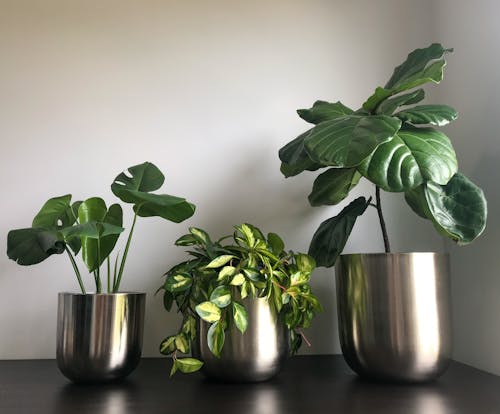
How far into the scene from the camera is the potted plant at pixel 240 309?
872 millimetres

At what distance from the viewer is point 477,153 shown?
1.12 metres

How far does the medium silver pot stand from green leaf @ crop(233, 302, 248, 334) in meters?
0.23

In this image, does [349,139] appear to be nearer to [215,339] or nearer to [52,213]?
[215,339]

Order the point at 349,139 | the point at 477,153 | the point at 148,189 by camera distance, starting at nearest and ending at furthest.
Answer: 1. the point at 349,139
2. the point at 148,189
3. the point at 477,153

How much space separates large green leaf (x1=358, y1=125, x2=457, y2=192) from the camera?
0.78 metres

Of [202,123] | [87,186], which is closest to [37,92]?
[87,186]

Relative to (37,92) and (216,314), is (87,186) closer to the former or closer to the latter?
(37,92)

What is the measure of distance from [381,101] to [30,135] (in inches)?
35.3

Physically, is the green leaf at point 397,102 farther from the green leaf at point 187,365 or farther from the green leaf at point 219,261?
the green leaf at point 187,365

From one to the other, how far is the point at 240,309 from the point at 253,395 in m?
0.15

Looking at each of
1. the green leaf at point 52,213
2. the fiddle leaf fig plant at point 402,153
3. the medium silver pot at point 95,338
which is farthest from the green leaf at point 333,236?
the green leaf at point 52,213

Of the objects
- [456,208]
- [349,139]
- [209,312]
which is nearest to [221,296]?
[209,312]

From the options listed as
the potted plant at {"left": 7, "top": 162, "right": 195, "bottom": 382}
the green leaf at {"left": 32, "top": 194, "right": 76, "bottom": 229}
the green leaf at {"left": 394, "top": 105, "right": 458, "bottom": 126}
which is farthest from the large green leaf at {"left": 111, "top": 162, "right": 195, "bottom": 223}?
the green leaf at {"left": 394, "top": 105, "right": 458, "bottom": 126}

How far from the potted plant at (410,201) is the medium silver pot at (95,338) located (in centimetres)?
43
